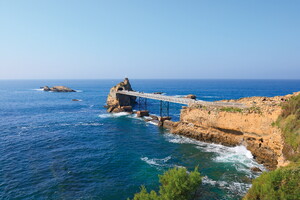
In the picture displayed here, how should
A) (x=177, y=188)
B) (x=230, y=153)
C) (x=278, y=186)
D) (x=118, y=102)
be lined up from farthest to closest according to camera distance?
(x=118, y=102) → (x=230, y=153) → (x=177, y=188) → (x=278, y=186)

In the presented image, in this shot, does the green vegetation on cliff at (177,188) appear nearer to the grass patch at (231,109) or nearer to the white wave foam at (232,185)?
the white wave foam at (232,185)

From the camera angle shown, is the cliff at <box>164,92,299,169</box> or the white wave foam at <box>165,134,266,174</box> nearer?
the white wave foam at <box>165,134,266,174</box>

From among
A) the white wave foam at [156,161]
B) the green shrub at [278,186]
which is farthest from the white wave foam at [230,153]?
the green shrub at [278,186]

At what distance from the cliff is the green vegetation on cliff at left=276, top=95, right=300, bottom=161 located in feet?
3.62

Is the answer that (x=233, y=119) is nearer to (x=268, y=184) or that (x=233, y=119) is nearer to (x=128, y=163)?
(x=128, y=163)

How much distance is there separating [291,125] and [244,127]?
35.0 ft

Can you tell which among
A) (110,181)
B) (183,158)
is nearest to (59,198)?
(110,181)

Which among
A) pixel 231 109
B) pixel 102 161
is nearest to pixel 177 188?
pixel 102 161

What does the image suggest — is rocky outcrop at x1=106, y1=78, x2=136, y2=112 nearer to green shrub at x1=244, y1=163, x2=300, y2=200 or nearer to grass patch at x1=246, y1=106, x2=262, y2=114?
grass patch at x1=246, y1=106, x2=262, y2=114

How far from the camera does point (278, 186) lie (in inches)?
670

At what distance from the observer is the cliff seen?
37.8 metres

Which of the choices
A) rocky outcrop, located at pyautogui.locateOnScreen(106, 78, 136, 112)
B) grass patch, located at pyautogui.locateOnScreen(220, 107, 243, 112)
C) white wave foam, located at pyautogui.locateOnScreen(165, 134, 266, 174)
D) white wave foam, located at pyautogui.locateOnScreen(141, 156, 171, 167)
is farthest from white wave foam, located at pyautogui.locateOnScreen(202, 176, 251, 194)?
rocky outcrop, located at pyautogui.locateOnScreen(106, 78, 136, 112)

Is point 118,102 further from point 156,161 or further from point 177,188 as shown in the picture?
point 177,188

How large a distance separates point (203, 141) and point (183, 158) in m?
12.1
